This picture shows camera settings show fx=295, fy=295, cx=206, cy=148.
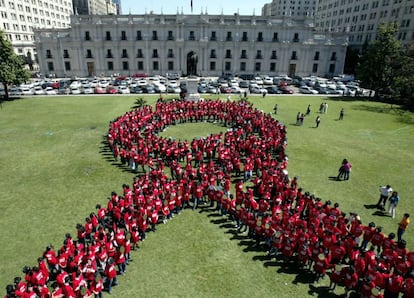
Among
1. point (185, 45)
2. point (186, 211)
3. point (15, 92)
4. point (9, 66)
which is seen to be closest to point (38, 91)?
point (15, 92)

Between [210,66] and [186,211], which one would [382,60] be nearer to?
[210,66]

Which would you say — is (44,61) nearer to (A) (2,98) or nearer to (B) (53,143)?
(A) (2,98)

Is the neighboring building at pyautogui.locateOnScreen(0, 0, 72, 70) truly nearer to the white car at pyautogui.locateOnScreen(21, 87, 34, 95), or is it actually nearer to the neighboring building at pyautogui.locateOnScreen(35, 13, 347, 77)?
the neighboring building at pyautogui.locateOnScreen(35, 13, 347, 77)

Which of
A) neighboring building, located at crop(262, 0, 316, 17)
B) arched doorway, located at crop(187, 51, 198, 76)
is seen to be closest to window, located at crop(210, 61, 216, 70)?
arched doorway, located at crop(187, 51, 198, 76)

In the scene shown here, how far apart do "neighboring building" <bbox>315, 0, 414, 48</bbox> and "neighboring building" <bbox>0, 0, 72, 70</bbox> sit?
79.9m

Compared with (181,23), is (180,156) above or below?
below

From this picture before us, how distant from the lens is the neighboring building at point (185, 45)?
6350 cm

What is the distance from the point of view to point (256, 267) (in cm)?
1148

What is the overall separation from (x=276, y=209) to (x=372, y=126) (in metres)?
24.3

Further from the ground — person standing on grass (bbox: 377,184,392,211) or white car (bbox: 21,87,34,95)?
white car (bbox: 21,87,34,95)

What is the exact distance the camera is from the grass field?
10.9 meters

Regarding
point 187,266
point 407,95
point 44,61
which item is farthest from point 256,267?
point 44,61

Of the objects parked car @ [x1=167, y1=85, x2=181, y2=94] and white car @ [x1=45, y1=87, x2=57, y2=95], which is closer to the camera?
white car @ [x1=45, y1=87, x2=57, y2=95]

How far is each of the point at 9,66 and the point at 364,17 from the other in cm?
8262
